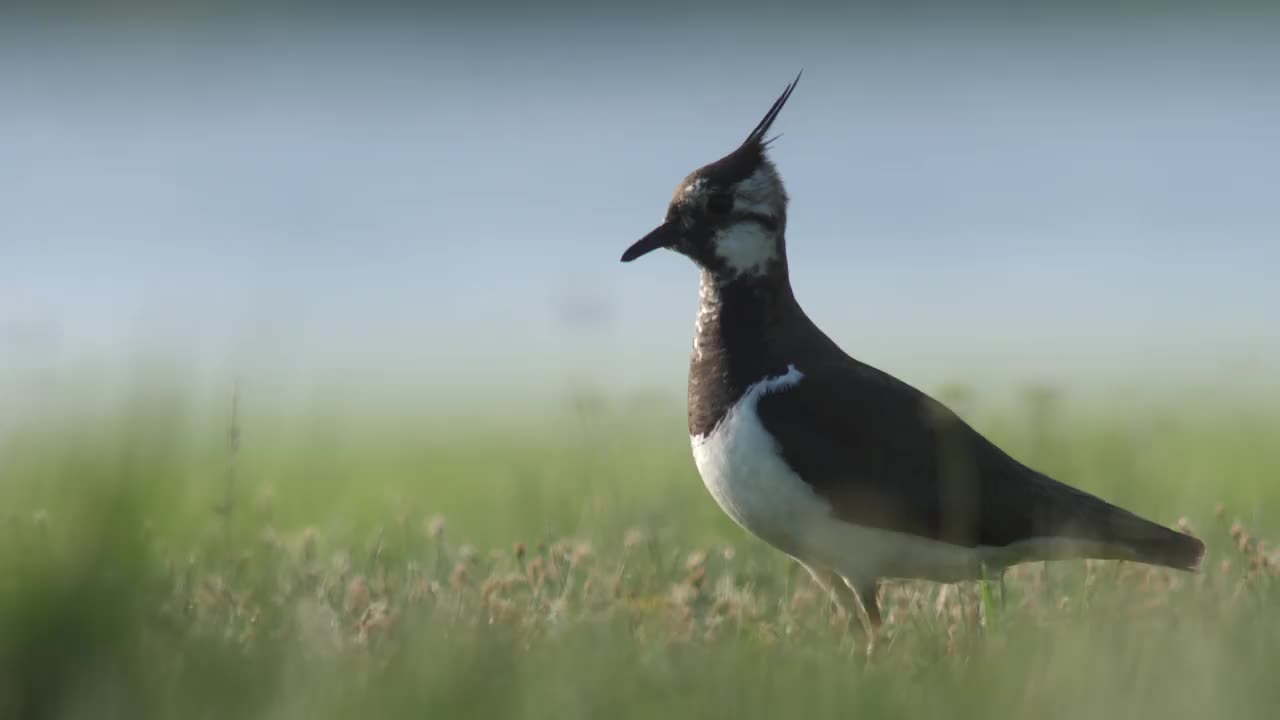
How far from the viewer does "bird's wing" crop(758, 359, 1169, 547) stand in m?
6.11

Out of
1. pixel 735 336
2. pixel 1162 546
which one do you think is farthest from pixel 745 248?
pixel 1162 546

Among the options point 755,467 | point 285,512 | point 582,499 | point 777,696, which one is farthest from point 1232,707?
point 285,512

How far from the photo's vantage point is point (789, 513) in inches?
237

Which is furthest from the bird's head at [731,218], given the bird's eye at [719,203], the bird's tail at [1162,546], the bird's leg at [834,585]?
the bird's tail at [1162,546]

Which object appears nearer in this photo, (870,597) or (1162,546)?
(870,597)

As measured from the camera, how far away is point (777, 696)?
13.1 feet

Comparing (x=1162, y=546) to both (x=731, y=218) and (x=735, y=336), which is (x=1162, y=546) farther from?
(x=731, y=218)

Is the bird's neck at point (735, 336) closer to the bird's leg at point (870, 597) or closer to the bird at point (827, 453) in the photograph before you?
the bird at point (827, 453)

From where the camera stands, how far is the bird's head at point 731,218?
660 centimetres

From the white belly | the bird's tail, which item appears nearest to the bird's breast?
the white belly

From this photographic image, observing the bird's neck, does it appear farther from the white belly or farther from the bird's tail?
the bird's tail

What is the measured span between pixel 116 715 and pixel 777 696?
185 cm

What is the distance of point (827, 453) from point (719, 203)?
4.46 ft

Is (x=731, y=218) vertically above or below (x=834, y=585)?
above
